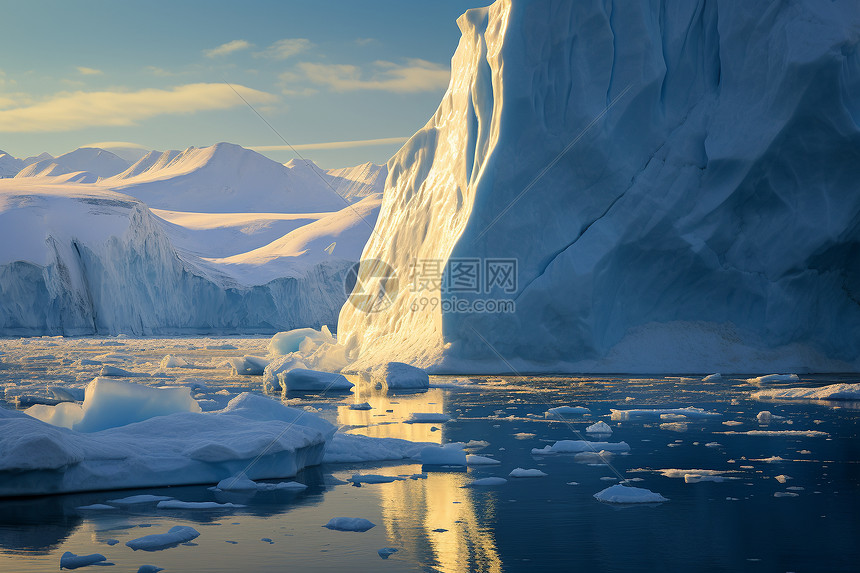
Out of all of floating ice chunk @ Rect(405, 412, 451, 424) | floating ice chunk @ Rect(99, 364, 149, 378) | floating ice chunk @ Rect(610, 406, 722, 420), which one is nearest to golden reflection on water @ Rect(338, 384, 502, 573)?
floating ice chunk @ Rect(405, 412, 451, 424)

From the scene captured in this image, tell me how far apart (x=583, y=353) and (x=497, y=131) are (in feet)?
15.8

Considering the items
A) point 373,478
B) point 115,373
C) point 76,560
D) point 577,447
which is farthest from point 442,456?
point 115,373

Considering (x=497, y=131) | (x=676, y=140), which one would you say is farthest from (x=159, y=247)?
(x=676, y=140)

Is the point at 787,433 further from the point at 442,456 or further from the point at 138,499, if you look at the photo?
the point at 138,499

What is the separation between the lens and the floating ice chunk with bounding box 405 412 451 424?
33.3 ft

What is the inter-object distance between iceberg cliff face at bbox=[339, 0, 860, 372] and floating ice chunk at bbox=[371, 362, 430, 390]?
156 centimetres

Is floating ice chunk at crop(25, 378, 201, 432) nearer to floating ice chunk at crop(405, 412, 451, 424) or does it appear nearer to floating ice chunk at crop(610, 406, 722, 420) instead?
floating ice chunk at crop(405, 412, 451, 424)

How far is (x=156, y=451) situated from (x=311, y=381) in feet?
25.9

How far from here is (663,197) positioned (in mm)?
16125

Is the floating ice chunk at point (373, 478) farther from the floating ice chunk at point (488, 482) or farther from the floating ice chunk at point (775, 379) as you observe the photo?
the floating ice chunk at point (775, 379)

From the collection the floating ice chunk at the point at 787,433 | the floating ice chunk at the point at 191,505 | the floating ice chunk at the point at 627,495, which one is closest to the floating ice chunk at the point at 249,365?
the floating ice chunk at the point at 787,433

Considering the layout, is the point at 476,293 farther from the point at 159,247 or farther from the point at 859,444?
the point at 159,247

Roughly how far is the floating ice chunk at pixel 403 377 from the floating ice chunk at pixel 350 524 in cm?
933

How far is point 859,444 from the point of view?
816 cm
